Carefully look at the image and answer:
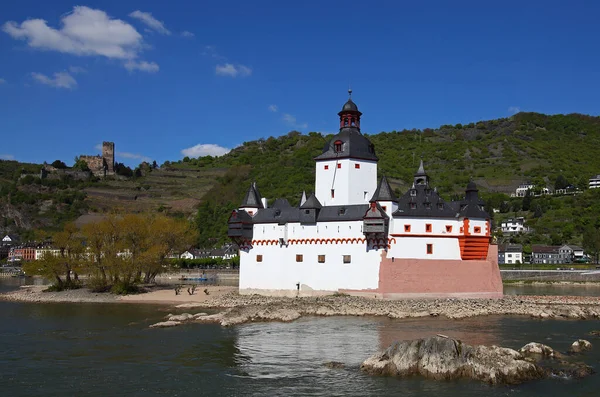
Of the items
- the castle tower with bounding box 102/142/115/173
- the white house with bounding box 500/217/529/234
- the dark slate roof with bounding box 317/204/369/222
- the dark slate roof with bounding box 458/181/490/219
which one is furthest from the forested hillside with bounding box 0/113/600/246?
the dark slate roof with bounding box 458/181/490/219

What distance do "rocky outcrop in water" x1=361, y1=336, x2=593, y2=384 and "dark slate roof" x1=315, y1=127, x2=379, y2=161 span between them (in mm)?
24694

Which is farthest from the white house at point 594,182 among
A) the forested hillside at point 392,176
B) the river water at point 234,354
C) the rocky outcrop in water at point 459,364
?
the rocky outcrop in water at point 459,364

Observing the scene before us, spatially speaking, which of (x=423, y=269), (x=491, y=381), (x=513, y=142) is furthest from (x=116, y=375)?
(x=513, y=142)

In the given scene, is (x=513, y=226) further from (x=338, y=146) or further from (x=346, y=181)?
(x=346, y=181)

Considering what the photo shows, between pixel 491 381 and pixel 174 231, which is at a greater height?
pixel 174 231

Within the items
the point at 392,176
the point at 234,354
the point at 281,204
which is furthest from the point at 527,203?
the point at 234,354

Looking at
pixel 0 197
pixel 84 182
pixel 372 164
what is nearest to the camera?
pixel 372 164

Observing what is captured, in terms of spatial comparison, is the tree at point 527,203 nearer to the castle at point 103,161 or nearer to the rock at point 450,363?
the rock at point 450,363

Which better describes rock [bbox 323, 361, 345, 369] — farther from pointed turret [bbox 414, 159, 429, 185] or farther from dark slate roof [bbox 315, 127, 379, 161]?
pointed turret [bbox 414, 159, 429, 185]

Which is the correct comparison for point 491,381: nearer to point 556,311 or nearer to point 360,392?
point 360,392

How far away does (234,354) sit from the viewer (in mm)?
25156

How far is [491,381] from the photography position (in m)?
20.1

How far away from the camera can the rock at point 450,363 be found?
20438 millimetres

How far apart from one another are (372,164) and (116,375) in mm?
28948
